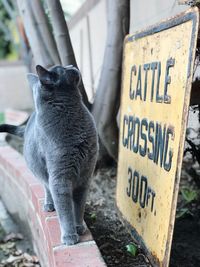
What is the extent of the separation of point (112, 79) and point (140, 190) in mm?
1103

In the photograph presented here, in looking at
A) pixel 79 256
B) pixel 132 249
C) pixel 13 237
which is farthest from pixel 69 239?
pixel 13 237

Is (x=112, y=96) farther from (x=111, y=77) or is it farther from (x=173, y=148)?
(x=173, y=148)

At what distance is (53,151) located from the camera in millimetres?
1886

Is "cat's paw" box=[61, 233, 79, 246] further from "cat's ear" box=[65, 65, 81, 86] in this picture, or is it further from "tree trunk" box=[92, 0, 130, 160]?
"tree trunk" box=[92, 0, 130, 160]

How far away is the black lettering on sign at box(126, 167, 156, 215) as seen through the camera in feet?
6.50

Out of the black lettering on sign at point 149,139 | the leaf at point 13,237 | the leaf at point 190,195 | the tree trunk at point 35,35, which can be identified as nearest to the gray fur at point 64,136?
the black lettering on sign at point 149,139

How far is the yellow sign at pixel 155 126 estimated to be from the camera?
1669mm

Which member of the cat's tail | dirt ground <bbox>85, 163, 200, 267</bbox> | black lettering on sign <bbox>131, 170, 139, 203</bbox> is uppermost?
the cat's tail

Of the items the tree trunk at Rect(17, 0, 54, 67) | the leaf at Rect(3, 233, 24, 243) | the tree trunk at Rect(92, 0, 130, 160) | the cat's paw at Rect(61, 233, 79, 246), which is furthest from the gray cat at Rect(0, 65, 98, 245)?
the leaf at Rect(3, 233, 24, 243)

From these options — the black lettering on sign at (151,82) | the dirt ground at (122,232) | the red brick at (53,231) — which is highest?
the black lettering on sign at (151,82)

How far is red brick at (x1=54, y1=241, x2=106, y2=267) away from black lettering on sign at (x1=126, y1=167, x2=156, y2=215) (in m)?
0.34

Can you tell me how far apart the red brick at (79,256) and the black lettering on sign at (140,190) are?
1.10 ft

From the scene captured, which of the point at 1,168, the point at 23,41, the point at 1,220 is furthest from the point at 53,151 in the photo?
the point at 23,41

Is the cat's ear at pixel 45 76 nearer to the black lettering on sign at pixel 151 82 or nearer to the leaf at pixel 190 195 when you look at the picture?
the black lettering on sign at pixel 151 82
